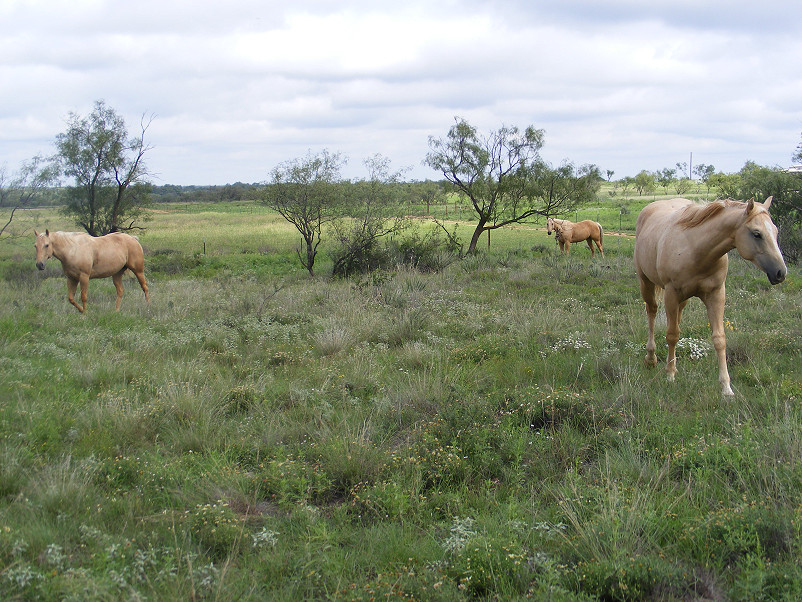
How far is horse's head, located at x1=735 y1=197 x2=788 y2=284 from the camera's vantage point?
16.9 ft

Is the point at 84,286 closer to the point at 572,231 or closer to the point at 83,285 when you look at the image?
the point at 83,285

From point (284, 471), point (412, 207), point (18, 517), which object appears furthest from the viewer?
point (412, 207)

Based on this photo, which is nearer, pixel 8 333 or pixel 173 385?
pixel 173 385

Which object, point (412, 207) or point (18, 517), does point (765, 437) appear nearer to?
point (18, 517)

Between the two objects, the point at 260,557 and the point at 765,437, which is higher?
the point at 765,437

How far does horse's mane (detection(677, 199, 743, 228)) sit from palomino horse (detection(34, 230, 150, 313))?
11149mm

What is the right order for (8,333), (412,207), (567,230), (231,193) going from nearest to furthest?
(8,333) < (412,207) < (567,230) < (231,193)

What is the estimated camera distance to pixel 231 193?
104 meters

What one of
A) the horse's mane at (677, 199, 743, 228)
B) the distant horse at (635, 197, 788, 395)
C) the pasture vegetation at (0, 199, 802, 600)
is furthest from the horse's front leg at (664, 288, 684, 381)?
the horse's mane at (677, 199, 743, 228)

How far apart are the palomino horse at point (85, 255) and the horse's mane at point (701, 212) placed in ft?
Result: 36.6

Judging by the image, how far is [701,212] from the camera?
6.02 meters

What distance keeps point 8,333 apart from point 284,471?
21.9 ft

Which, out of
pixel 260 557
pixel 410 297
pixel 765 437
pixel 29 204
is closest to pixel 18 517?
pixel 260 557

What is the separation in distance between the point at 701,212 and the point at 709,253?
0.47 m
